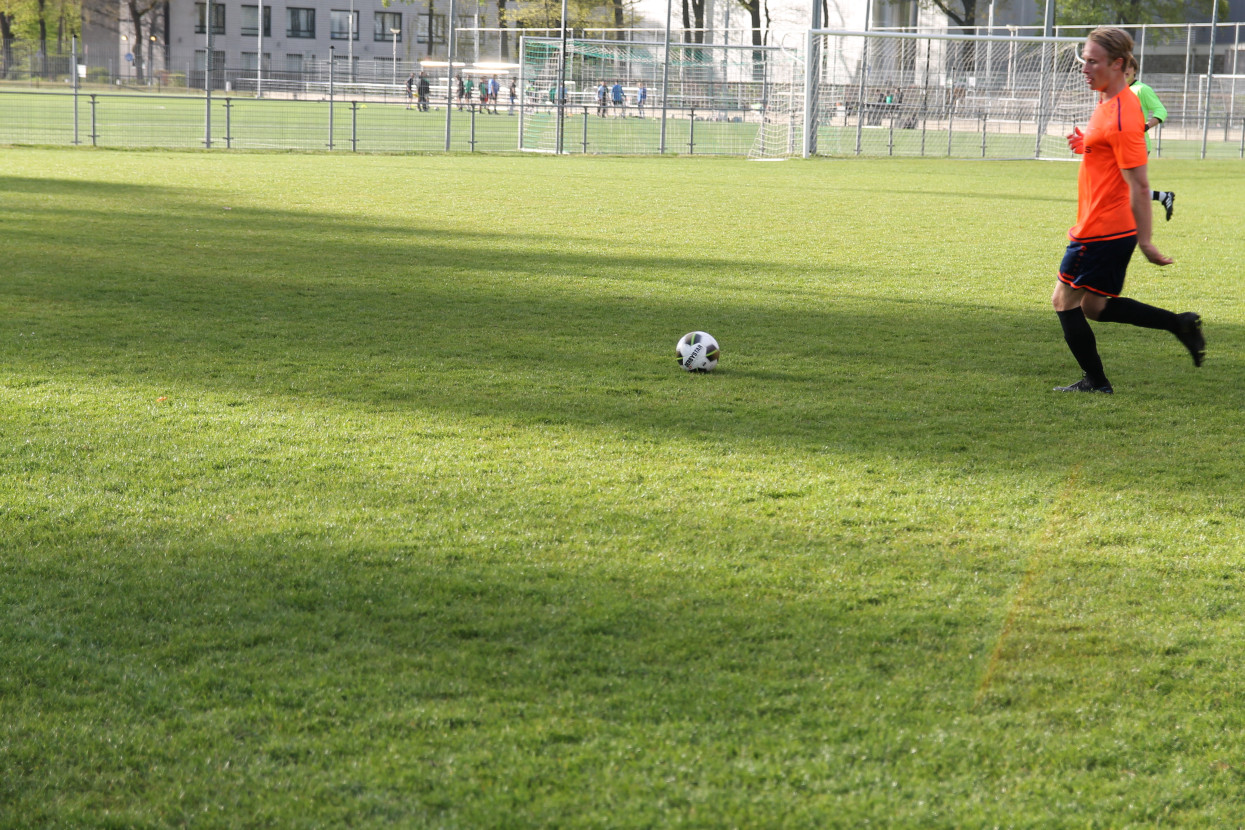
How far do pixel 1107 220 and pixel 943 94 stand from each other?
2754cm

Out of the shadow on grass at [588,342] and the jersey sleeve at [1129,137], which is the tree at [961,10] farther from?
the jersey sleeve at [1129,137]

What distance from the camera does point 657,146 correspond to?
33.6 metres

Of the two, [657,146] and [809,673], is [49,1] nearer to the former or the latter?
[657,146]

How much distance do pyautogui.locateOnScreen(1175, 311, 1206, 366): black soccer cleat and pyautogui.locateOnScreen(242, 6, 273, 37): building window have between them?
231ft

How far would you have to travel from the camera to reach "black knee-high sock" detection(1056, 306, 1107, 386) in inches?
257

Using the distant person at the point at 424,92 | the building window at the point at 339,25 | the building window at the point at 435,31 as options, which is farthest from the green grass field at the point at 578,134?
the building window at the point at 339,25

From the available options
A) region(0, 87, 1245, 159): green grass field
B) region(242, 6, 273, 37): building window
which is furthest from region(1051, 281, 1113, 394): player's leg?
region(242, 6, 273, 37): building window

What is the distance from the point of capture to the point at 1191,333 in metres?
6.52

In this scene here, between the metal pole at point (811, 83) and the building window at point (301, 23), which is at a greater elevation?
the building window at point (301, 23)

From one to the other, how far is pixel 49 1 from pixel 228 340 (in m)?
66.3

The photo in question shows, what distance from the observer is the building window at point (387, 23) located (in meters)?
72.2

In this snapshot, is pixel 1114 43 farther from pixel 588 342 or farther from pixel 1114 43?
pixel 588 342

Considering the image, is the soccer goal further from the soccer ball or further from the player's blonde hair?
the player's blonde hair

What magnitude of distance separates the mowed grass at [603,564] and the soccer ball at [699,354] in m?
0.14
